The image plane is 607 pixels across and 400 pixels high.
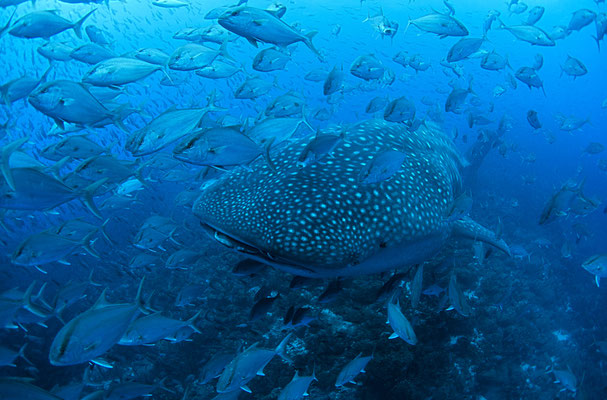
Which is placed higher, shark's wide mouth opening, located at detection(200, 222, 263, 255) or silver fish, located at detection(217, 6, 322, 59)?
silver fish, located at detection(217, 6, 322, 59)

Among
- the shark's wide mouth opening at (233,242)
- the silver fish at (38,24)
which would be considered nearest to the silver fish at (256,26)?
the shark's wide mouth opening at (233,242)

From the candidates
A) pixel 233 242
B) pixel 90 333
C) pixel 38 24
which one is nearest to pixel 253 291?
pixel 90 333

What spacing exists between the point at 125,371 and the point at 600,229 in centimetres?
3389

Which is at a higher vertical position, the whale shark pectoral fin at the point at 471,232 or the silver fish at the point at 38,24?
the silver fish at the point at 38,24

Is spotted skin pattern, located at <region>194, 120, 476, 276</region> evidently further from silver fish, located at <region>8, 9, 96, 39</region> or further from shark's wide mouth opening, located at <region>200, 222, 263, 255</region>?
silver fish, located at <region>8, 9, 96, 39</region>

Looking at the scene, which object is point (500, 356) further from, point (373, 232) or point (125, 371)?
point (125, 371)

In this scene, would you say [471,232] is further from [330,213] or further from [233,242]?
[233,242]

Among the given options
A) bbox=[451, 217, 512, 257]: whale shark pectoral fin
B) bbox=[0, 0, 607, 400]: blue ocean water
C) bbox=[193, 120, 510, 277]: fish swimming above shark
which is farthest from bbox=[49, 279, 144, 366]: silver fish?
bbox=[451, 217, 512, 257]: whale shark pectoral fin

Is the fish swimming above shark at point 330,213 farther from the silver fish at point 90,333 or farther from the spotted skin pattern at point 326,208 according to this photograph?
the silver fish at point 90,333

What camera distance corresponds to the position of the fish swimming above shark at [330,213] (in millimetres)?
2342

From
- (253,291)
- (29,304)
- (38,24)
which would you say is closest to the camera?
(29,304)

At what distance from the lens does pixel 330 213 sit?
2.48m

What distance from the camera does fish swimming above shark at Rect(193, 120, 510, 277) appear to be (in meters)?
2.34

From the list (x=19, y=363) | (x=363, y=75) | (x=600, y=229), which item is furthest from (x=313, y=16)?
(x=19, y=363)
